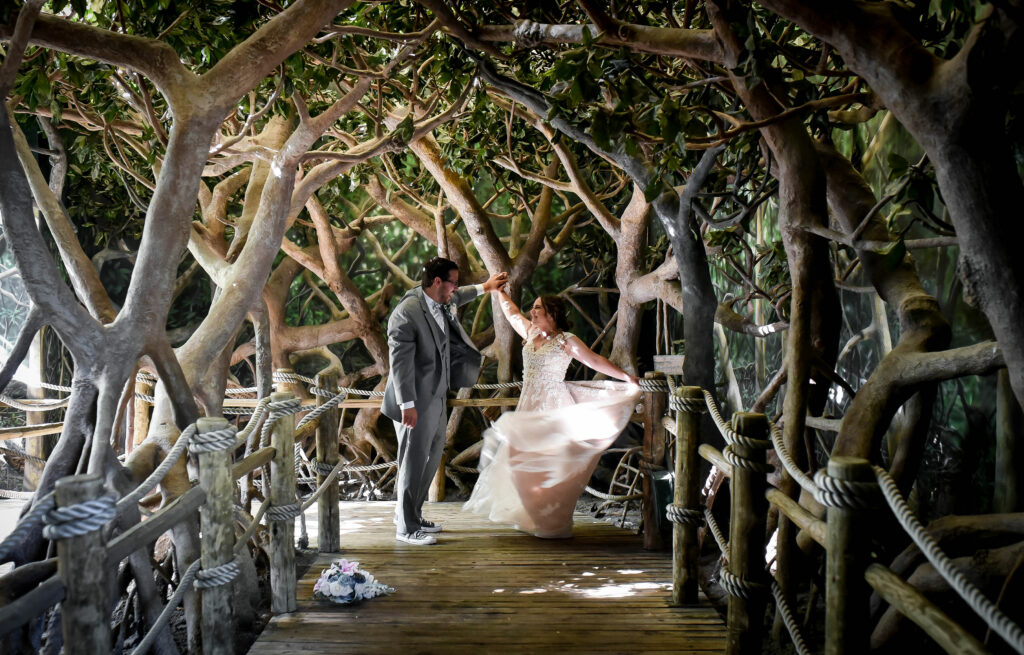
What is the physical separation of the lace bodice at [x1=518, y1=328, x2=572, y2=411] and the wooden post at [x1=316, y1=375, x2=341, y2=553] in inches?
42.8

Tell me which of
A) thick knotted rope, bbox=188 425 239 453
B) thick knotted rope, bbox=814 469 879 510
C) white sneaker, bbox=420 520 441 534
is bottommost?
white sneaker, bbox=420 520 441 534

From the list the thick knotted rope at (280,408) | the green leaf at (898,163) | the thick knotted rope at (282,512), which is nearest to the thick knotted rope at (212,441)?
the thick knotted rope at (280,408)

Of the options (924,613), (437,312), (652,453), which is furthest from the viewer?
(437,312)

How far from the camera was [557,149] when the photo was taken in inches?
206

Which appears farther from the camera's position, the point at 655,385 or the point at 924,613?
the point at 655,385

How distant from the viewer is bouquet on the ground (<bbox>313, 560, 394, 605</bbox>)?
121 inches

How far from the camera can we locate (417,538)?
3947mm

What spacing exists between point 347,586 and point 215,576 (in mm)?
750

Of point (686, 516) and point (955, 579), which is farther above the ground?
point (955, 579)

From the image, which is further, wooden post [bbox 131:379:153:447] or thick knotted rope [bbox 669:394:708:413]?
wooden post [bbox 131:379:153:447]

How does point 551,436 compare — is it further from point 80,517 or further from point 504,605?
point 80,517

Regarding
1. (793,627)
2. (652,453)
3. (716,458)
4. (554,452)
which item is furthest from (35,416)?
(793,627)

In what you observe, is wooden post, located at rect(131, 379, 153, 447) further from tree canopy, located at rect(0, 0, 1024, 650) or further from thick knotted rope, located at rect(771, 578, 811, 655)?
thick knotted rope, located at rect(771, 578, 811, 655)

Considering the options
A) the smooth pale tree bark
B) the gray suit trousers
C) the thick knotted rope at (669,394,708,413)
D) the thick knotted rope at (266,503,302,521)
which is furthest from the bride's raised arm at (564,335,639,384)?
the smooth pale tree bark
